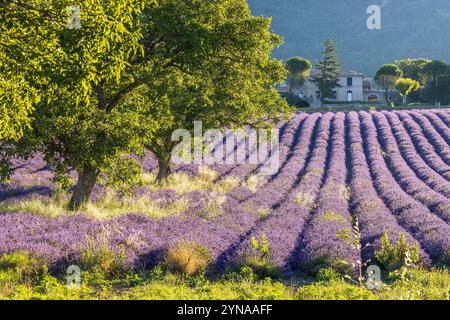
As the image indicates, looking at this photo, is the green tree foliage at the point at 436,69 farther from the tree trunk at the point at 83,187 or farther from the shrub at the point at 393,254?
the shrub at the point at 393,254

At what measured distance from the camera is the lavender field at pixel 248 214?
911 centimetres

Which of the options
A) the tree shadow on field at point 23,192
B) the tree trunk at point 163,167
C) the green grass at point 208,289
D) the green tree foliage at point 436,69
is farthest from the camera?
the green tree foliage at point 436,69

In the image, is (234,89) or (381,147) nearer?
(234,89)

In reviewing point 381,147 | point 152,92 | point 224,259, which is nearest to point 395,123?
point 381,147

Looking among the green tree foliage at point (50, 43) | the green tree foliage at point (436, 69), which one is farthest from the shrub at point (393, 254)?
the green tree foliage at point (436, 69)

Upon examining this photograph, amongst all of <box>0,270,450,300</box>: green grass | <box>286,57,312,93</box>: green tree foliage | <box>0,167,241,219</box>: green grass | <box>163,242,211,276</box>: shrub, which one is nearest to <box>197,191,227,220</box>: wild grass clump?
<box>0,167,241,219</box>: green grass

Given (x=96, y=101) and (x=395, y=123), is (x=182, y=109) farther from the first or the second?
(x=395, y=123)

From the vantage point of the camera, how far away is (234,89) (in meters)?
15.6

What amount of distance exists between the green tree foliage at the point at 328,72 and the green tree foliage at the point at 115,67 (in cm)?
6627

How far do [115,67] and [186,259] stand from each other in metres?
3.69

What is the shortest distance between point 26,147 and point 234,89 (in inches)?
275

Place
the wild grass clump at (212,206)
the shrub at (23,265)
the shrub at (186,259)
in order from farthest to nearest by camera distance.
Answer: the wild grass clump at (212,206), the shrub at (186,259), the shrub at (23,265)

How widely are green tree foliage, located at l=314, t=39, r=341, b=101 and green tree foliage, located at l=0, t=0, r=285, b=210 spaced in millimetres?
66275

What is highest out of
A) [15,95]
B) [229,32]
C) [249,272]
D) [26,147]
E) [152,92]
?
[229,32]
